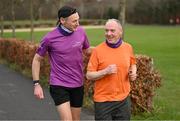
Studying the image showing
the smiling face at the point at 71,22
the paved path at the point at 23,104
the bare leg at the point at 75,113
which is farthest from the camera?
the paved path at the point at 23,104

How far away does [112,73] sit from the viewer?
5.16 metres

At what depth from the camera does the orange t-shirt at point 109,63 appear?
17.2 feet

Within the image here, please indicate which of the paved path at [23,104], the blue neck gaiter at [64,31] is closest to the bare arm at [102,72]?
the blue neck gaiter at [64,31]

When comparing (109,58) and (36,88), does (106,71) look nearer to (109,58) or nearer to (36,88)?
(109,58)

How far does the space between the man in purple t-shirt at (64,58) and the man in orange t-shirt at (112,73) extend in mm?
521

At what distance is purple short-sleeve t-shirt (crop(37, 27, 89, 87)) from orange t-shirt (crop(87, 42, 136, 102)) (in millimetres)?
535

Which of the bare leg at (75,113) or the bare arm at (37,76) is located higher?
the bare arm at (37,76)

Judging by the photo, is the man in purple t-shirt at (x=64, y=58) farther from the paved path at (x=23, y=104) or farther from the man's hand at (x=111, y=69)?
the paved path at (x=23, y=104)

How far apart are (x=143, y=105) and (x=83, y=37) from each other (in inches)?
136

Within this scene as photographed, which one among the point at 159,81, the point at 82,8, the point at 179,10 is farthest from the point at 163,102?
the point at 82,8

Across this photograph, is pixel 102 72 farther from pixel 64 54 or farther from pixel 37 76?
pixel 37 76

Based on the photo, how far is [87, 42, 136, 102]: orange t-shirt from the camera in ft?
17.2

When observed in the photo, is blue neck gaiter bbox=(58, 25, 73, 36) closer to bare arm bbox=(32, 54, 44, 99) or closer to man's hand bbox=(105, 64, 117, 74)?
bare arm bbox=(32, 54, 44, 99)

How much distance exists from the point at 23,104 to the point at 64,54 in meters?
5.11
